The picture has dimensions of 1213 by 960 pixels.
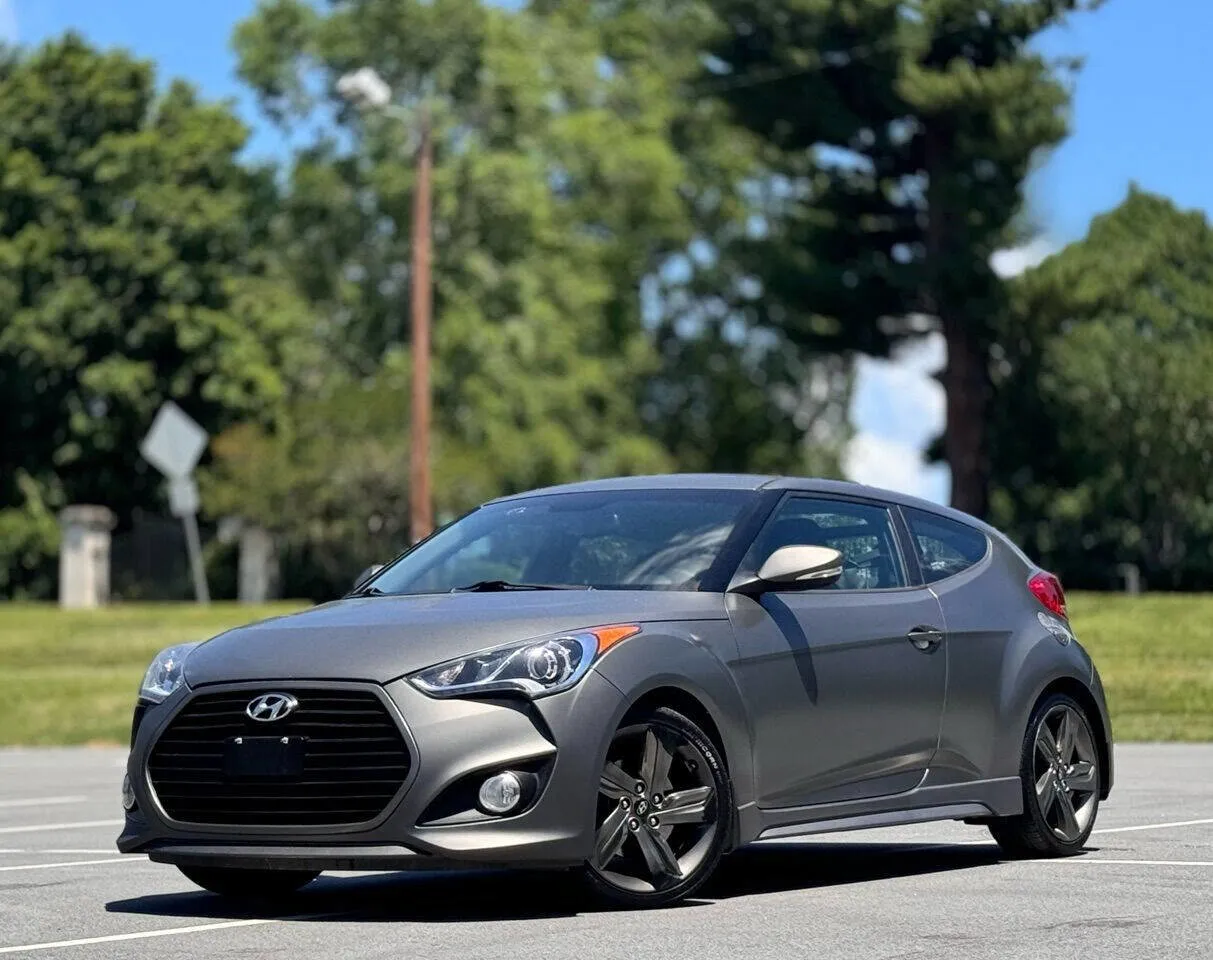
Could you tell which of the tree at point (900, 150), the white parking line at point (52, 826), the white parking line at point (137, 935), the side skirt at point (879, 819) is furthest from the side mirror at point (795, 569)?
the tree at point (900, 150)

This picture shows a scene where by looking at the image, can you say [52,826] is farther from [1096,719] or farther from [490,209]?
[490,209]

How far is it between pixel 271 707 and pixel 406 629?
1.73ft

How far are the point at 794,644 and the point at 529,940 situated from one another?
77.4 inches

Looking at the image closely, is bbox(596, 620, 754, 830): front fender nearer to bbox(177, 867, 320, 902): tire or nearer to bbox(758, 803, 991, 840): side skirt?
bbox(758, 803, 991, 840): side skirt

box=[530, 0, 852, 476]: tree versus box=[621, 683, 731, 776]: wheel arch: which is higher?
box=[530, 0, 852, 476]: tree

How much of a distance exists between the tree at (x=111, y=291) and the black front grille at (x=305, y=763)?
52135mm

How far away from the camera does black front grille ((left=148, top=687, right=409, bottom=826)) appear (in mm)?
8484

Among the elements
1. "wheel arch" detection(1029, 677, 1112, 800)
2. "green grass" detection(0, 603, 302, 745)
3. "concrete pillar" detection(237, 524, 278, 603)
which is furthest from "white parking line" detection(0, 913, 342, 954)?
"concrete pillar" detection(237, 524, 278, 603)

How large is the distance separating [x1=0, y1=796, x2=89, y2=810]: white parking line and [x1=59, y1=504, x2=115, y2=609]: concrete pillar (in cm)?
3543

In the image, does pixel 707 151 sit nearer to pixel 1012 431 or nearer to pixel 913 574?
pixel 1012 431

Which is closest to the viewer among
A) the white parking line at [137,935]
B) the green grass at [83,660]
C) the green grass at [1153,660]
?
the white parking line at [137,935]

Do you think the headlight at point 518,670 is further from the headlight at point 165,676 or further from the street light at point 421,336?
the street light at point 421,336

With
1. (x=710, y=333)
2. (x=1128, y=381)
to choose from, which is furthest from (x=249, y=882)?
(x=710, y=333)

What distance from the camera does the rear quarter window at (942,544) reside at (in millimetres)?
10719
